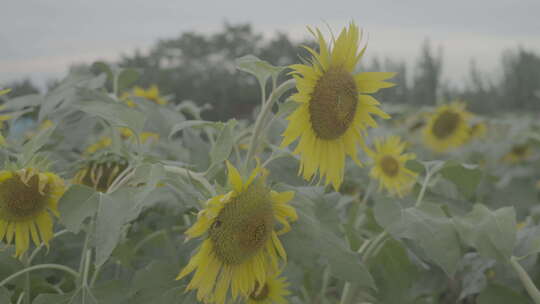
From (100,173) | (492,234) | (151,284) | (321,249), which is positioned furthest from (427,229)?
(100,173)

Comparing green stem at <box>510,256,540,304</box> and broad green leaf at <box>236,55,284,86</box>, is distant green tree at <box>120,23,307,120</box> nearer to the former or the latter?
broad green leaf at <box>236,55,284,86</box>

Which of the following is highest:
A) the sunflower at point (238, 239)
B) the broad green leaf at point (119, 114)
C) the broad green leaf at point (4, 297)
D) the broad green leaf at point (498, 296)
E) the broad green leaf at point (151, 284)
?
the broad green leaf at point (119, 114)

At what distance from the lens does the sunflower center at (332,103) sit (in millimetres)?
767

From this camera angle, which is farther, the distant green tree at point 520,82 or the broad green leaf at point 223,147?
the distant green tree at point 520,82

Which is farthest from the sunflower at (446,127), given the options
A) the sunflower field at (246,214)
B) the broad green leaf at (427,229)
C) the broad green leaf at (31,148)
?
the broad green leaf at (31,148)

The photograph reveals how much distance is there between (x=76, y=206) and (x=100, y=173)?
26cm

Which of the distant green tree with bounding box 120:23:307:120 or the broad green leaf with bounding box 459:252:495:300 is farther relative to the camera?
the distant green tree with bounding box 120:23:307:120

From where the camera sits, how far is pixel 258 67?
0.78m

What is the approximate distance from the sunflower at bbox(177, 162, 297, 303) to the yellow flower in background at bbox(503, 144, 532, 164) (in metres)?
2.57

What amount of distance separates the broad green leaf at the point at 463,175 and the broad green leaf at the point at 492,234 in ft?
0.58

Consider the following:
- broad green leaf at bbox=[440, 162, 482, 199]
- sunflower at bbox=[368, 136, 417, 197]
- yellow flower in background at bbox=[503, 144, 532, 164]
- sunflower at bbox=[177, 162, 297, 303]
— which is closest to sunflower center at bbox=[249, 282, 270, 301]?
sunflower at bbox=[177, 162, 297, 303]

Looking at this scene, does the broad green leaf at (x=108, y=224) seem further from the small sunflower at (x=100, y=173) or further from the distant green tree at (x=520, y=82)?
the distant green tree at (x=520, y=82)

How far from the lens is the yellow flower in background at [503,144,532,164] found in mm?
2932

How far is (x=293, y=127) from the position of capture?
74 cm
